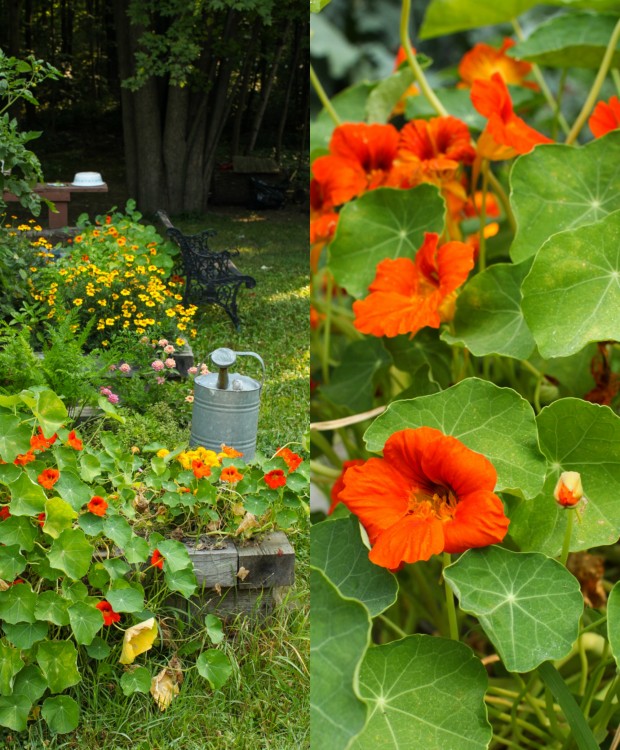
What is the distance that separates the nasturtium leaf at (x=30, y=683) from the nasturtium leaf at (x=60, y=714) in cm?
2

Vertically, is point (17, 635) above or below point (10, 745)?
above

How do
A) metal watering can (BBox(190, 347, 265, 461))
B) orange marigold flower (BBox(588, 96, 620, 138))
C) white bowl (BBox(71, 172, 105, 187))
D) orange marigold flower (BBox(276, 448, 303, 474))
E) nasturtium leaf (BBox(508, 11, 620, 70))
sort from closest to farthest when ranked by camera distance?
orange marigold flower (BBox(588, 96, 620, 138))
nasturtium leaf (BBox(508, 11, 620, 70))
orange marigold flower (BBox(276, 448, 303, 474))
metal watering can (BBox(190, 347, 265, 461))
white bowl (BBox(71, 172, 105, 187))

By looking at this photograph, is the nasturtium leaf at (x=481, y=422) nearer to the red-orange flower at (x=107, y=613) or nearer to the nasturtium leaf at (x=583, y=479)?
the nasturtium leaf at (x=583, y=479)

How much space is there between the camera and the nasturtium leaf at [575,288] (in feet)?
1.35

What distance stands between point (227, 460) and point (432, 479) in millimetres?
820

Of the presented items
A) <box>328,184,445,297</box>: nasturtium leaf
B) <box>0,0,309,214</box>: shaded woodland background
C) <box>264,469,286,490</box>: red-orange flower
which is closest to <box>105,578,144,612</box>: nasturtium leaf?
<box>264,469,286,490</box>: red-orange flower

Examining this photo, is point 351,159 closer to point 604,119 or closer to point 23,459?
point 604,119

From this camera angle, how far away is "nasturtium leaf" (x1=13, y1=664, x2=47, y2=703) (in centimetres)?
94

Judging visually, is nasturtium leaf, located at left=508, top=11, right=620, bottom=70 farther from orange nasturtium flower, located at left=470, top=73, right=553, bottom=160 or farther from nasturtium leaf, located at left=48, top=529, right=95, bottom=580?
nasturtium leaf, located at left=48, top=529, right=95, bottom=580

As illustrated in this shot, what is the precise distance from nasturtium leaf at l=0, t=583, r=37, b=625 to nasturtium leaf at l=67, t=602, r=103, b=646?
41 mm

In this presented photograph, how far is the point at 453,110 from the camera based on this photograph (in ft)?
2.43

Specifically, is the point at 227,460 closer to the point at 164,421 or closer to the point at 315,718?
the point at 164,421

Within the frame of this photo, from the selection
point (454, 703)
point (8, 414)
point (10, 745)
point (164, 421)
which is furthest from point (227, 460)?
point (454, 703)

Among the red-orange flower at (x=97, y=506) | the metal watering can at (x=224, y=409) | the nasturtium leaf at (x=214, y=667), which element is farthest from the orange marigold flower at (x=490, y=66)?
the metal watering can at (x=224, y=409)
